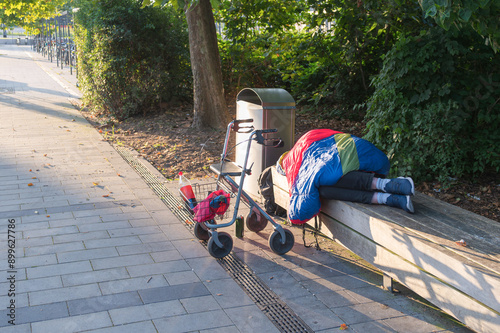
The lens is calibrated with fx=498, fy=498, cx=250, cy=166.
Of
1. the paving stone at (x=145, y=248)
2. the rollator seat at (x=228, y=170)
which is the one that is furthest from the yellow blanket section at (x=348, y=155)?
the paving stone at (x=145, y=248)

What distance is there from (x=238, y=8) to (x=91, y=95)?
4584 millimetres

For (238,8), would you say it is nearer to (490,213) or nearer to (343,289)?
(490,213)

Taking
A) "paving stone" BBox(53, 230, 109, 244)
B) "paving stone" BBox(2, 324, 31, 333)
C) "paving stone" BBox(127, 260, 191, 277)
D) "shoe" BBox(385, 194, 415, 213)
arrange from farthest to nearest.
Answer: "paving stone" BBox(53, 230, 109, 244) < "paving stone" BBox(127, 260, 191, 277) < "shoe" BBox(385, 194, 415, 213) < "paving stone" BBox(2, 324, 31, 333)

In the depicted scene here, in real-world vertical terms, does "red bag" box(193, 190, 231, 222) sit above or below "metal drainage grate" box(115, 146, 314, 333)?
above

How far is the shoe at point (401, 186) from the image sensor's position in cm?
431

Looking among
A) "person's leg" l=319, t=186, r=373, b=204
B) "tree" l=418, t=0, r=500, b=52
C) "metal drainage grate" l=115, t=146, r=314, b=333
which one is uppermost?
"tree" l=418, t=0, r=500, b=52

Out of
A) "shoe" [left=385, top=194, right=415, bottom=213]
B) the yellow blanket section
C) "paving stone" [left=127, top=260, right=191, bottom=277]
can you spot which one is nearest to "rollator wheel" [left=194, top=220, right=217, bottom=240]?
"paving stone" [left=127, top=260, right=191, bottom=277]

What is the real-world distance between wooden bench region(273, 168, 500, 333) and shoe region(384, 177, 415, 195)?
0.17 m

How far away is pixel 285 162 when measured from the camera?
16.9ft

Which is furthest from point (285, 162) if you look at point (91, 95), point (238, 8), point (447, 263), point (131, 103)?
point (91, 95)

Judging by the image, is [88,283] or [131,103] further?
[131,103]

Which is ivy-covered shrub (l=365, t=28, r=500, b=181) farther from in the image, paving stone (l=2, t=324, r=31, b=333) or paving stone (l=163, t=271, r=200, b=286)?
paving stone (l=2, t=324, r=31, b=333)

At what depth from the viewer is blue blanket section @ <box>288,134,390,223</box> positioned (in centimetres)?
456

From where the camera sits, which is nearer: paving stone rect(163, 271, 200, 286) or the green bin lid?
paving stone rect(163, 271, 200, 286)
